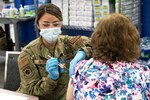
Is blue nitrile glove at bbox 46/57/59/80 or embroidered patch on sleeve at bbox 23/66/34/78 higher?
blue nitrile glove at bbox 46/57/59/80

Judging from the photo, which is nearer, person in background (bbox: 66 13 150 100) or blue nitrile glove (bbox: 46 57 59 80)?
person in background (bbox: 66 13 150 100)

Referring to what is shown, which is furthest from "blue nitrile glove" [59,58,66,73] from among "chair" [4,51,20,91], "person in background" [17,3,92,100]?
"chair" [4,51,20,91]

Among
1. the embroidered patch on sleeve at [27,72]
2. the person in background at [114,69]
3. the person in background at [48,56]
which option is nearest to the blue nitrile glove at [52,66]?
the person in background at [48,56]

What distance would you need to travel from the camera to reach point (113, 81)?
1207mm

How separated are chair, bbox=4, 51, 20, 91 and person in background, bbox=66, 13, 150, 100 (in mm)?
703

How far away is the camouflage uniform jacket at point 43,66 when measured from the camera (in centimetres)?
169

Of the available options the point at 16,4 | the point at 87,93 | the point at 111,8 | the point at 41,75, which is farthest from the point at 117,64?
the point at 16,4

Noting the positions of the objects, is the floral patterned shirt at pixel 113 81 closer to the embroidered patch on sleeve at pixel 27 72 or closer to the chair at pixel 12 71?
the embroidered patch on sleeve at pixel 27 72

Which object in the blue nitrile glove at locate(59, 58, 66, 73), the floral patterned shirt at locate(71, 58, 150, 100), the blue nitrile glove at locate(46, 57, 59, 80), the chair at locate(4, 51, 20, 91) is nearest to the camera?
the floral patterned shirt at locate(71, 58, 150, 100)

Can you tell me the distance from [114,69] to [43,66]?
67cm

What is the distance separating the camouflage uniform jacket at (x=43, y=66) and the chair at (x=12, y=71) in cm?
11

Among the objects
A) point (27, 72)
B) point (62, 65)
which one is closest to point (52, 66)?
point (62, 65)

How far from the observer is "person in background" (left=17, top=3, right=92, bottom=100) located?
5.53 ft

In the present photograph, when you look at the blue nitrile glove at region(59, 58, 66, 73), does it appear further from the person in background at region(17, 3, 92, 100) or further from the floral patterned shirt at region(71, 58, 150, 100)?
the floral patterned shirt at region(71, 58, 150, 100)
